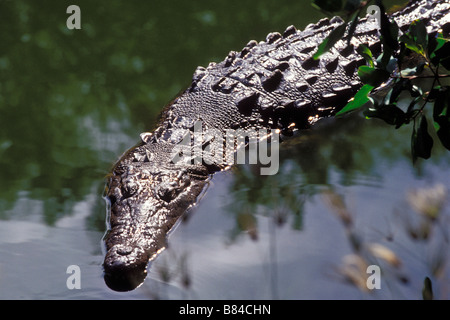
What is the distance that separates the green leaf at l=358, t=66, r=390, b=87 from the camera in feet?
8.93

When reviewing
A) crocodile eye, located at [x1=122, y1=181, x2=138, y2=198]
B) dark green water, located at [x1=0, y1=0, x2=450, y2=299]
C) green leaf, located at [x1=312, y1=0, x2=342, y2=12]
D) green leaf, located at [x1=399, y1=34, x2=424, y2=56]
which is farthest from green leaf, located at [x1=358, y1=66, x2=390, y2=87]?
crocodile eye, located at [x1=122, y1=181, x2=138, y2=198]

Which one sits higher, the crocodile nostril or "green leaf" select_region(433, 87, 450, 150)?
"green leaf" select_region(433, 87, 450, 150)

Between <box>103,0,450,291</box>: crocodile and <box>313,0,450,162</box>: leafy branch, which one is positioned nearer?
<box>313,0,450,162</box>: leafy branch

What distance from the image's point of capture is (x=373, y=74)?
2.73 metres

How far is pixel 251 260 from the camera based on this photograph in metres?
3.18

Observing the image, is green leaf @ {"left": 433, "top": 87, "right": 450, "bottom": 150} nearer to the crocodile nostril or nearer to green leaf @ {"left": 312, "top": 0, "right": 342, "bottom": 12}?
green leaf @ {"left": 312, "top": 0, "right": 342, "bottom": 12}

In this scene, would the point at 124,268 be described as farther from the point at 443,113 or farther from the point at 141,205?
A: the point at 443,113

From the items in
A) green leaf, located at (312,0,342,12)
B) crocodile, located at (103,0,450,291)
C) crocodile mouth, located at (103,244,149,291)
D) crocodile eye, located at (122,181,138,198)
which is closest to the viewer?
green leaf, located at (312,0,342,12)

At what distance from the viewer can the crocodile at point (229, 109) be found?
3.56 m

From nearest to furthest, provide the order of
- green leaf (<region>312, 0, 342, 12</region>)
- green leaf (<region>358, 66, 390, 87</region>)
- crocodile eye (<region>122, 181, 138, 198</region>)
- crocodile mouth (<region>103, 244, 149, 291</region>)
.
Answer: green leaf (<region>312, 0, 342, 12</region>)
green leaf (<region>358, 66, 390, 87</region>)
crocodile mouth (<region>103, 244, 149, 291</region>)
crocodile eye (<region>122, 181, 138, 198</region>)
